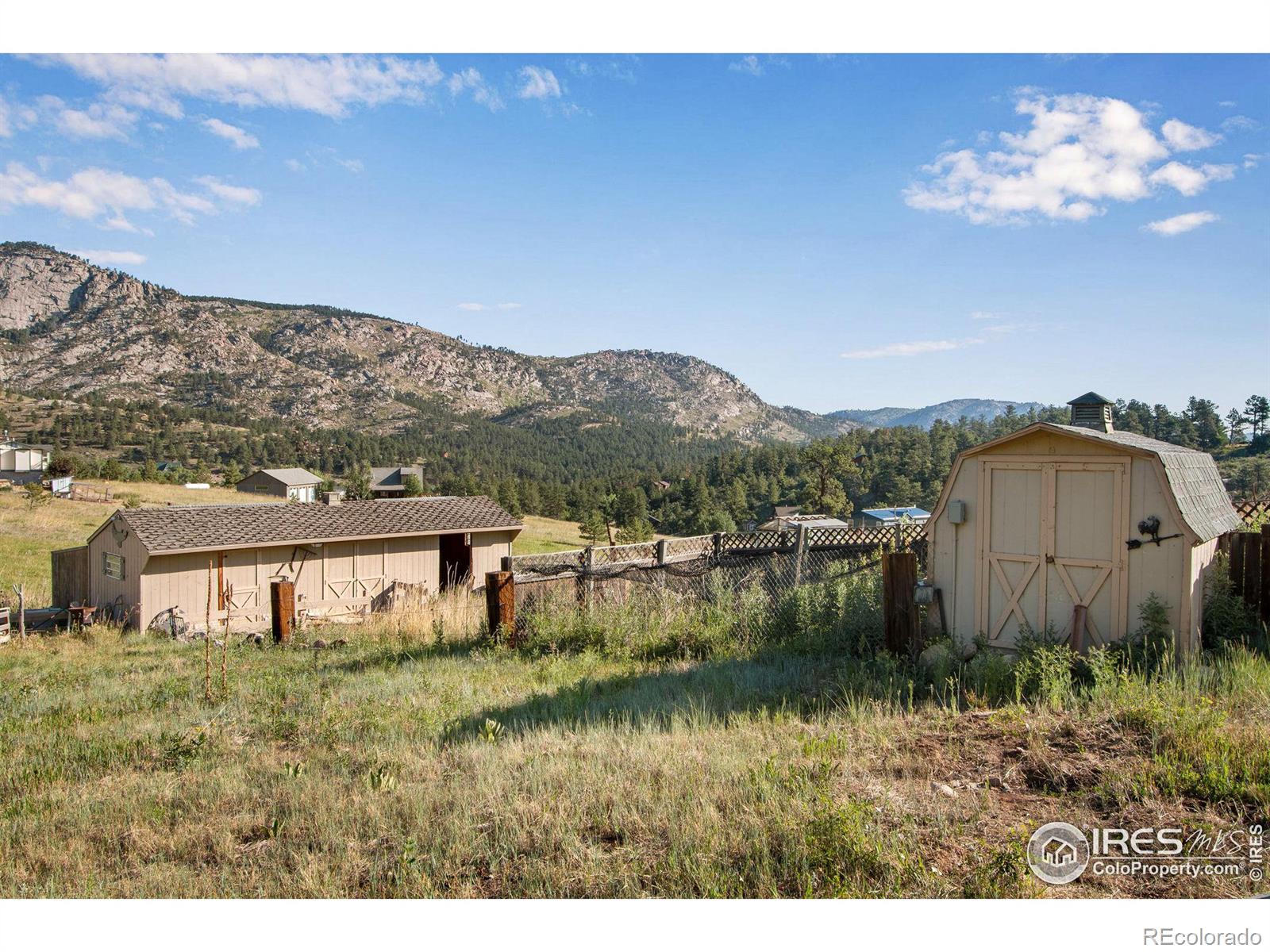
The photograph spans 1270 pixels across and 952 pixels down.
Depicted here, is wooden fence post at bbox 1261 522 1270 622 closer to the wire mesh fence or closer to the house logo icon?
the wire mesh fence

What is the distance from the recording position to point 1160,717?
4445mm

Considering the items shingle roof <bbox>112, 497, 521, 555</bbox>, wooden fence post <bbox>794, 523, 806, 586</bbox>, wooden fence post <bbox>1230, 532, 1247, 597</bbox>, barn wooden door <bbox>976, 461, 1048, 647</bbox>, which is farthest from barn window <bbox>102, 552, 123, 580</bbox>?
wooden fence post <bbox>1230, 532, 1247, 597</bbox>

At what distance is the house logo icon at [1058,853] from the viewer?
3.00 meters

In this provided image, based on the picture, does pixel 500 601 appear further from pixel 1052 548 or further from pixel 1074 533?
pixel 1074 533

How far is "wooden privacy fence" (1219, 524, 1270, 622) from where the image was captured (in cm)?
699

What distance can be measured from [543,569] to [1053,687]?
721 cm

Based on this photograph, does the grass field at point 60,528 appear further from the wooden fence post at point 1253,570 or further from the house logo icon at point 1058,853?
the wooden fence post at point 1253,570

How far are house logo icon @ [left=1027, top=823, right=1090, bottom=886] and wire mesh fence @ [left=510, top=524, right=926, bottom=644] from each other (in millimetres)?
5859

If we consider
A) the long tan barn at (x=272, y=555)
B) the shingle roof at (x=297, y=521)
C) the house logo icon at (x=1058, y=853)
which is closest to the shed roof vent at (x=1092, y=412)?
the house logo icon at (x=1058, y=853)

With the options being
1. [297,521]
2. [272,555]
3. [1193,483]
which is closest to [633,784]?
[1193,483]

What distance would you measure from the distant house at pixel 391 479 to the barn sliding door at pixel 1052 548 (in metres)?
67.4

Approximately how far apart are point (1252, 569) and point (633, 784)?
6980 millimetres

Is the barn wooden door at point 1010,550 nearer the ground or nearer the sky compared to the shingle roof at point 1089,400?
nearer the ground
